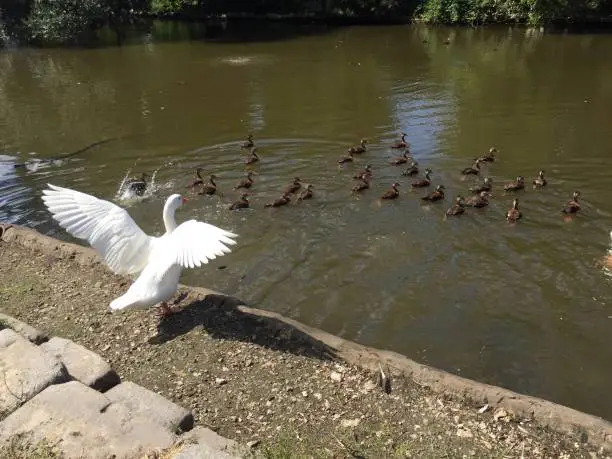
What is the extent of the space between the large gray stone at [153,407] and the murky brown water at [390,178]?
110 inches

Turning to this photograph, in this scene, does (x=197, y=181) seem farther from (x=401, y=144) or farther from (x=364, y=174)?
(x=401, y=144)

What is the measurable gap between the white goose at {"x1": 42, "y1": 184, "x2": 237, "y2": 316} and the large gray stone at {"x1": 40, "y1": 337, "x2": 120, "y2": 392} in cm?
72

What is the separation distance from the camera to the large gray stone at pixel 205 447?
3.64m

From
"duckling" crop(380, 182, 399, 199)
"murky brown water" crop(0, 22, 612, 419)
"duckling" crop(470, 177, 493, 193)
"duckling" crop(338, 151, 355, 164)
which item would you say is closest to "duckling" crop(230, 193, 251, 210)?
"murky brown water" crop(0, 22, 612, 419)

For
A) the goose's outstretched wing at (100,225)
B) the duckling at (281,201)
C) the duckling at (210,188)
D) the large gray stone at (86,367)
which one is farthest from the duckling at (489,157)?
the large gray stone at (86,367)

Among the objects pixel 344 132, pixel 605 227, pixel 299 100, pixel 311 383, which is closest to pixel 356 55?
pixel 299 100

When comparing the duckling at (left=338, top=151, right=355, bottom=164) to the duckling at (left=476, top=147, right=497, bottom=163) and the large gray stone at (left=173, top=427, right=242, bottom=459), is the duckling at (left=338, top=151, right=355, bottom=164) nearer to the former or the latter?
the duckling at (left=476, top=147, right=497, bottom=163)

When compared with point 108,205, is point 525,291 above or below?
below

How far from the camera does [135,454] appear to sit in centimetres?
380

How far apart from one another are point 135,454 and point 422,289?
182 inches

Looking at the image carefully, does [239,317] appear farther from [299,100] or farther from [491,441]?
[299,100]

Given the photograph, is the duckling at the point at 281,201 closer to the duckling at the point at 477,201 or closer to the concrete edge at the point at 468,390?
the duckling at the point at 477,201

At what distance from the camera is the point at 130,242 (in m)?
6.43

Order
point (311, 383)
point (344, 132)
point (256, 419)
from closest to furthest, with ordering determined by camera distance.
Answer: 1. point (256, 419)
2. point (311, 383)
3. point (344, 132)
